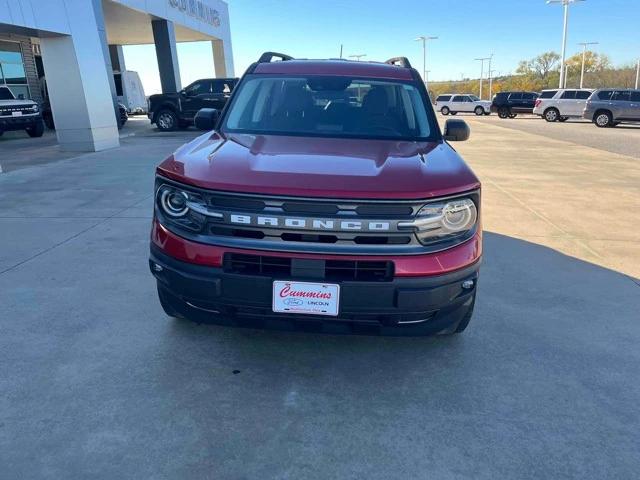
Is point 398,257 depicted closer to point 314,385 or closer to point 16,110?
point 314,385

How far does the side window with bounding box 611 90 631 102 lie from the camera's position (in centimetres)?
2291

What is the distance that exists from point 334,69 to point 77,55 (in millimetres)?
10072

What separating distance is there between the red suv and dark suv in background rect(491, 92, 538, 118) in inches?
1305

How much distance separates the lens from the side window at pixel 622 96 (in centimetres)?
2291

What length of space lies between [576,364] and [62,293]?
3.62 metres

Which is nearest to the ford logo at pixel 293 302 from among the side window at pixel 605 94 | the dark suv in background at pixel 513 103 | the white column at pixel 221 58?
the side window at pixel 605 94

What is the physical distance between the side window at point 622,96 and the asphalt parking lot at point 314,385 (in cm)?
2267

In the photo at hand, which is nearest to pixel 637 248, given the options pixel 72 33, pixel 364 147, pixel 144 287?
pixel 364 147

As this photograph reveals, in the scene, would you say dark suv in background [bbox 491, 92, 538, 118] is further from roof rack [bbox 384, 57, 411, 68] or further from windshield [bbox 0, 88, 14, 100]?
roof rack [bbox 384, 57, 411, 68]

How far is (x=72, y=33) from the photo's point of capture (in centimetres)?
1130

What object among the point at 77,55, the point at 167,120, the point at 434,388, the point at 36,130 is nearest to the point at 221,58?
the point at 167,120

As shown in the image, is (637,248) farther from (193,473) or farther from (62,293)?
(62,293)

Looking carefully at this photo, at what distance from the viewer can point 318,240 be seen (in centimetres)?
235

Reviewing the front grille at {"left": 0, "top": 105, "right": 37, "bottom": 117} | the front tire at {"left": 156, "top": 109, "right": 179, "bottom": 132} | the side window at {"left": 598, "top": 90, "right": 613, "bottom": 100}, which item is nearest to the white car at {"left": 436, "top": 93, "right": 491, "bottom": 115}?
the side window at {"left": 598, "top": 90, "right": 613, "bottom": 100}
